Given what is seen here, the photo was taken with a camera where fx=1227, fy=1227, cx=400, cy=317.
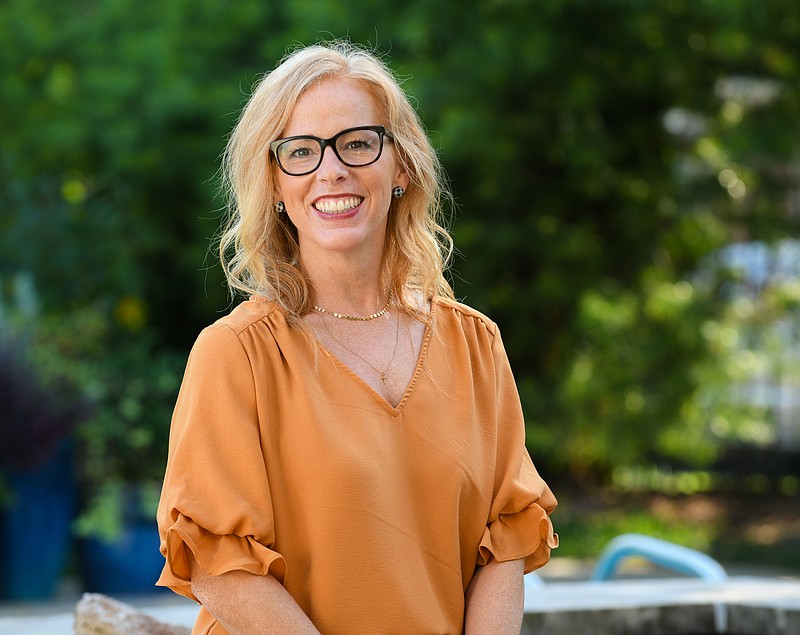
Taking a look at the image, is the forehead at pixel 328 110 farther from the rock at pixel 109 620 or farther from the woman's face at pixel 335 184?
the rock at pixel 109 620

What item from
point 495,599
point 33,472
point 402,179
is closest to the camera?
point 495,599

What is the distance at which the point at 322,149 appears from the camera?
210 cm

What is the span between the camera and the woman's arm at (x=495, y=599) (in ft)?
7.00

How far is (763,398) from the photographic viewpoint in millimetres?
9883

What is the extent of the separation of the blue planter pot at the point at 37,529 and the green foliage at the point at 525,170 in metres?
0.40

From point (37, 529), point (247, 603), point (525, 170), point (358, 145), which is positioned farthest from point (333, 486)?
point (525, 170)

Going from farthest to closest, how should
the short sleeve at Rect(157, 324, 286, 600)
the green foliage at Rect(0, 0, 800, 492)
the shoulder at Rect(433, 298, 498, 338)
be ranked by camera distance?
the green foliage at Rect(0, 0, 800, 492) → the shoulder at Rect(433, 298, 498, 338) → the short sleeve at Rect(157, 324, 286, 600)

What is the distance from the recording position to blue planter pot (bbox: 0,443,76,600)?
584 centimetres

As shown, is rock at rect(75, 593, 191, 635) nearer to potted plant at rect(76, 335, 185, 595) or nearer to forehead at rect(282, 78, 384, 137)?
forehead at rect(282, 78, 384, 137)

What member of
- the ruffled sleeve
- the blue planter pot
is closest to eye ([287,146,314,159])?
the ruffled sleeve

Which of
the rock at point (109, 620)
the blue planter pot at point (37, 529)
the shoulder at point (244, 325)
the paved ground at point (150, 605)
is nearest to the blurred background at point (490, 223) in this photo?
the blue planter pot at point (37, 529)

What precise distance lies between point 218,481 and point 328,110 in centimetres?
66

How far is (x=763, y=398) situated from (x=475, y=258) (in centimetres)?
364

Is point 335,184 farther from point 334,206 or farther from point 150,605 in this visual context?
point 150,605
